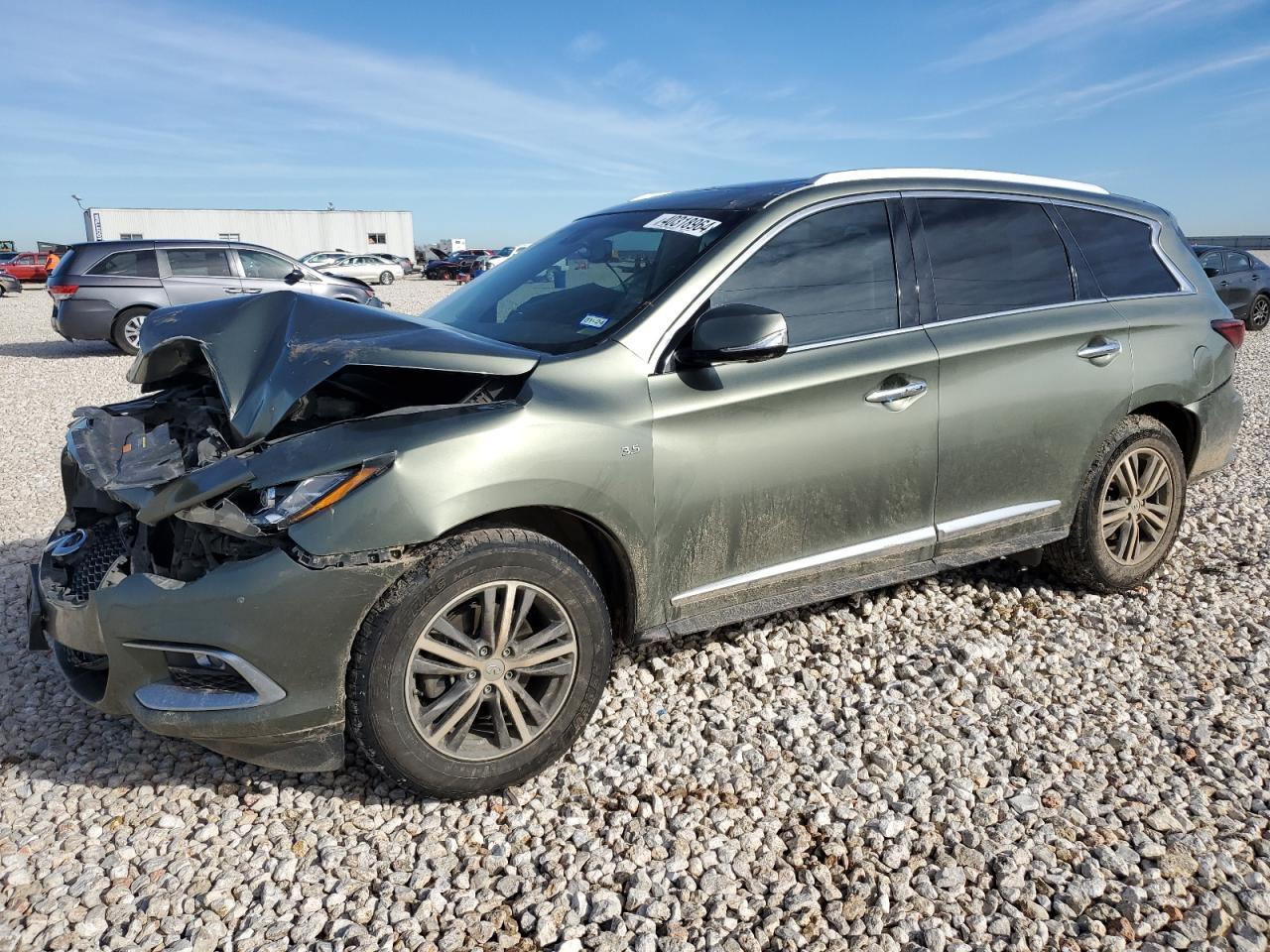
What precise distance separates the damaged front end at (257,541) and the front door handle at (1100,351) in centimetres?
252

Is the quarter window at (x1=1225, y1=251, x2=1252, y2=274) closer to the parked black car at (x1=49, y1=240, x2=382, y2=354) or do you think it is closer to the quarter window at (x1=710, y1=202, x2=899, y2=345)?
the parked black car at (x1=49, y1=240, x2=382, y2=354)

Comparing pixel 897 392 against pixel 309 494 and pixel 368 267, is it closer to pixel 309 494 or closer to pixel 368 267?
pixel 309 494

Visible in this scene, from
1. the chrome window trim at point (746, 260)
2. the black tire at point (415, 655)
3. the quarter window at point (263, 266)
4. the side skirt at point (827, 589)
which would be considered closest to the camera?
the black tire at point (415, 655)

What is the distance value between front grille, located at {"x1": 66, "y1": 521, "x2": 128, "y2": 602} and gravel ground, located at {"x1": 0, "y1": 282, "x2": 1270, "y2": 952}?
0.65 meters

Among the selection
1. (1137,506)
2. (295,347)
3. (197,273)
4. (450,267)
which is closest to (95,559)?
(295,347)

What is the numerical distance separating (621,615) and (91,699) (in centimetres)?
165

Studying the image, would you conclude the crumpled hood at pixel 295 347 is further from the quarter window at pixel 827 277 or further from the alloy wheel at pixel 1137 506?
the alloy wheel at pixel 1137 506

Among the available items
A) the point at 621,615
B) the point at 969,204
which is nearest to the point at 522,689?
the point at 621,615

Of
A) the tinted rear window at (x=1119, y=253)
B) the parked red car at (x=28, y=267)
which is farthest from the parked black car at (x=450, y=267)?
the tinted rear window at (x=1119, y=253)

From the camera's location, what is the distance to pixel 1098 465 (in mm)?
A: 4152

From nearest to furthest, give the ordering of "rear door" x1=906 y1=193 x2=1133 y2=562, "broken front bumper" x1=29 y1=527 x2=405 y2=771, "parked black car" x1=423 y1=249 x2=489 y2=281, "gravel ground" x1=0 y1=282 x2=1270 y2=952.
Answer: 1. "gravel ground" x1=0 y1=282 x2=1270 y2=952
2. "broken front bumper" x1=29 y1=527 x2=405 y2=771
3. "rear door" x1=906 y1=193 x2=1133 y2=562
4. "parked black car" x1=423 y1=249 x2=489 y2=281

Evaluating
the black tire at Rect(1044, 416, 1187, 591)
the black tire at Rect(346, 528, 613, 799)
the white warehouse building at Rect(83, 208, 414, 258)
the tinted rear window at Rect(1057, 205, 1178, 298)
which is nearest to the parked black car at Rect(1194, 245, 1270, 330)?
the tinted rear window at Rect(1057, 205, 1178, 298)

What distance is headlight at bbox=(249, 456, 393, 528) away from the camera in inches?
100.0

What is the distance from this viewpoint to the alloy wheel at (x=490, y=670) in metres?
2.76
